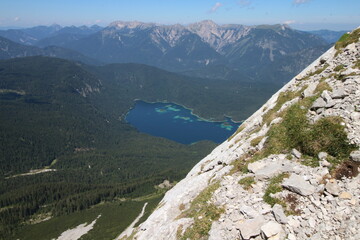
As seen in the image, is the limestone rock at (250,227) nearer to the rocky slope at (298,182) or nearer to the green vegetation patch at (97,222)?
the rocky slope at (298,182)

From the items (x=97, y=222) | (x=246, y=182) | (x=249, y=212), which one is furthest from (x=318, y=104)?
(x=97, y=222)

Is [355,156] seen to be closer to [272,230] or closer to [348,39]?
[272,230]

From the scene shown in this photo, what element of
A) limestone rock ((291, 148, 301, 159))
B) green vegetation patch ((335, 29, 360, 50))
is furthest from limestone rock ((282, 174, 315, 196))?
green vegetation patch ((335, 29, 360, 50))

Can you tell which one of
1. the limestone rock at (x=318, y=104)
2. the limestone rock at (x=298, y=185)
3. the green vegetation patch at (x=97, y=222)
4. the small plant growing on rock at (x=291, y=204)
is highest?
the limestone rock at (x=318, y=104)

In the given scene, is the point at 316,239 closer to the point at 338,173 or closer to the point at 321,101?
the point at 338,173

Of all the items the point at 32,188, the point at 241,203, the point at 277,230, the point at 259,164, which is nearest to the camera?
the point at 277,230

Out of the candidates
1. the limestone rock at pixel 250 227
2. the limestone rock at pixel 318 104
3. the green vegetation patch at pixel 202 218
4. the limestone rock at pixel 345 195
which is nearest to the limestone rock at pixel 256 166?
the green vegetation patch at pixel 202 218

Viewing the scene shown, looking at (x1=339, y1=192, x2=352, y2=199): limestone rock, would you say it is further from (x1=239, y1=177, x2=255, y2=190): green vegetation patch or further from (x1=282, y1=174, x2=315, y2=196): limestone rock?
(x1=239, y1=177, x2=255, y2=190): green vegetation patch

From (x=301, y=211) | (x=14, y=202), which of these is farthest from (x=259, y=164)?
(x=14, y=202)
